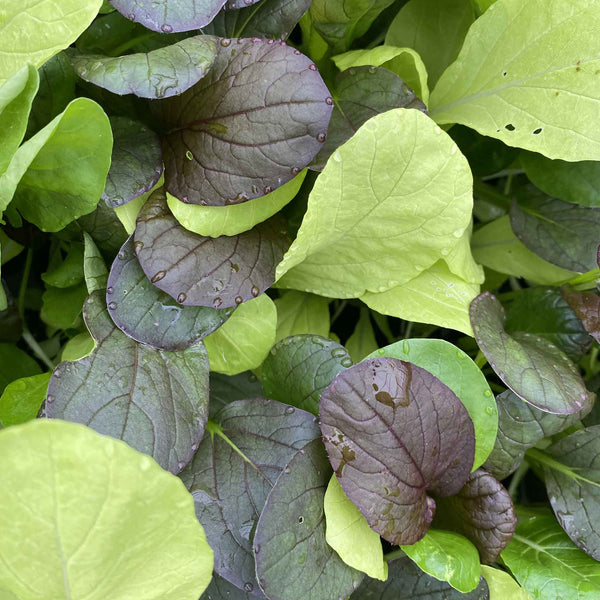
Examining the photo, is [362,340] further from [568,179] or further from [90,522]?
[90,522]

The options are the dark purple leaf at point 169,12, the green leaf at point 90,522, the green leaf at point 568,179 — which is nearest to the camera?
the green leaf at point 90,522

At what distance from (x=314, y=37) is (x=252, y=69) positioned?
12 centimetres

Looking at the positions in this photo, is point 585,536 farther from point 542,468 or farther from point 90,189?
point 90,189

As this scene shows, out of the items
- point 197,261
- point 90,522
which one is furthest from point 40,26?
point 90,522

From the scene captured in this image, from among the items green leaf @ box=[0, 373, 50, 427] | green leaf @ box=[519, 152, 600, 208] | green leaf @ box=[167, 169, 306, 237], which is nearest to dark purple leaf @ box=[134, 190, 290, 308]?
green leaf @ box=[167, 169, 306, 237]

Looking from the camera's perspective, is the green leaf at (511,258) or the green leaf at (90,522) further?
the green leaf at (511,258)

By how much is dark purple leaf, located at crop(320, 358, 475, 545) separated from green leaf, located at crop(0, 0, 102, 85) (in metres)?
0.23

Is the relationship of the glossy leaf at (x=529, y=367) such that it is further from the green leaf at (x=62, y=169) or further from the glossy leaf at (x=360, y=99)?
the green leaf at (x=62, y=169)

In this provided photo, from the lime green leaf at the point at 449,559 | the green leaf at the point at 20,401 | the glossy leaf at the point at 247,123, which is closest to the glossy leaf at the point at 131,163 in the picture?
the glossy leaf at the point at 247,123

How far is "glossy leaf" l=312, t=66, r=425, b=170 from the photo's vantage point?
442 mm

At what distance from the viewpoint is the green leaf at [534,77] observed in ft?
1.43

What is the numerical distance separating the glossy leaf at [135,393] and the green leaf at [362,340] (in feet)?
0.50

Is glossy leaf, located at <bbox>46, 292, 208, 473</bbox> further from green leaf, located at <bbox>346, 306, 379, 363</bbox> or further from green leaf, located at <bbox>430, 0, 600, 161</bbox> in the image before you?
green leaf, located at <bbox>430, 0, 600, 161</bbox>

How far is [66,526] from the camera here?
286 mm
